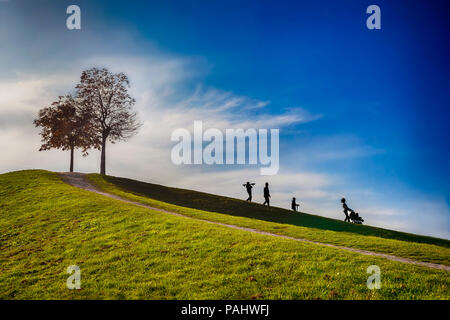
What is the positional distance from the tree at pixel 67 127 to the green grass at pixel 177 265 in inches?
1378

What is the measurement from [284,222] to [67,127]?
4294 centimetres

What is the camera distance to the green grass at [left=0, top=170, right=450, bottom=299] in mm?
10594

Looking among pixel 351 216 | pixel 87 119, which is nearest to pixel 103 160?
pixel 87 119

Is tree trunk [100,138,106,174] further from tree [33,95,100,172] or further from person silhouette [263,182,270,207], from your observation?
person silhouette [263,182,270,207]

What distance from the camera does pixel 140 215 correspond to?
22.4 m

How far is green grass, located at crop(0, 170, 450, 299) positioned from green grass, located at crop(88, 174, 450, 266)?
512 centimetres

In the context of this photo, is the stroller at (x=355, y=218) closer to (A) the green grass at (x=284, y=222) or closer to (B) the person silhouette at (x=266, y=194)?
→ (A) the green grass at (x=284, y=222)

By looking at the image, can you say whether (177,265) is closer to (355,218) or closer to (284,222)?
(284,222)

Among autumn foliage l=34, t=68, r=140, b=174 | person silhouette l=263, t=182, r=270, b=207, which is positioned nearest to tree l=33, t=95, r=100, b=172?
autumn foliage l=34, t=68, r=140, b=174

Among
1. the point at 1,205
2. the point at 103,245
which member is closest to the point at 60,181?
→ the point at 1,205

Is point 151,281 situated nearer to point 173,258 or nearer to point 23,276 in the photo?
point 173,258

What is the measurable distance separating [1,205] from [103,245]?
19.3 m

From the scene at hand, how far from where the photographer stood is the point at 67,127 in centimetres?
5344
